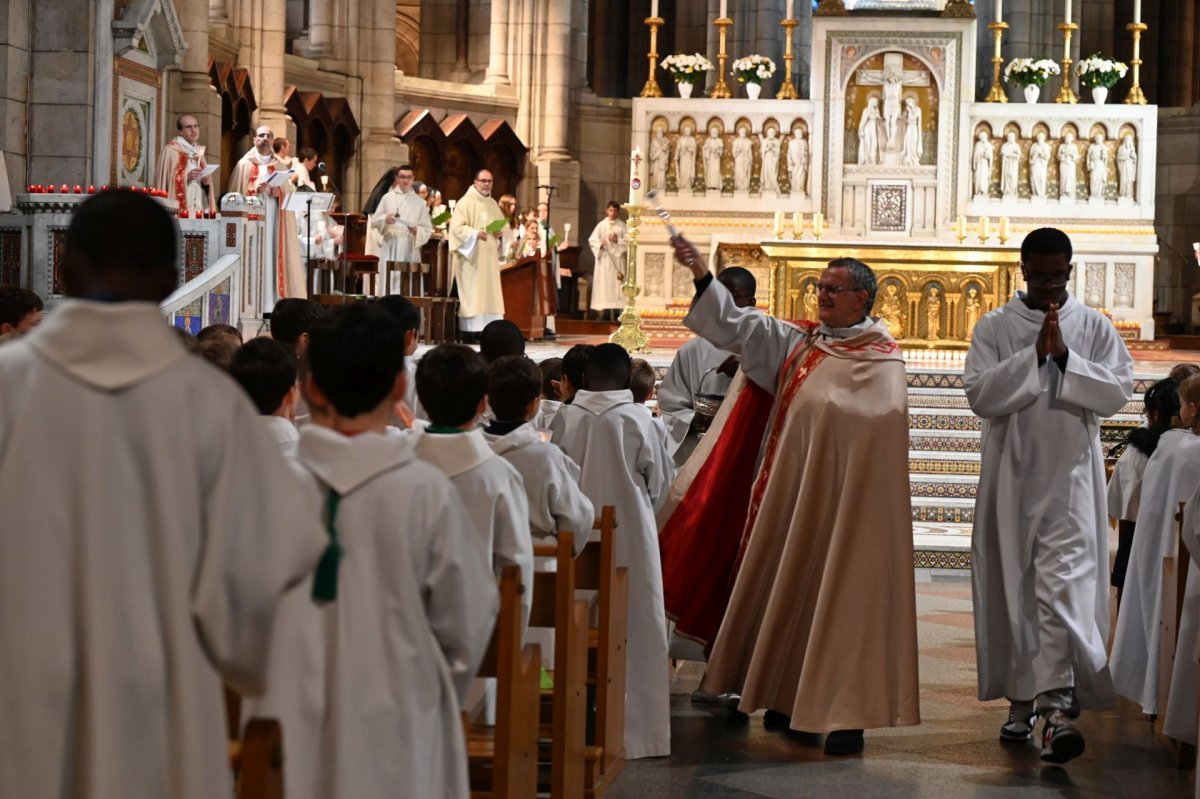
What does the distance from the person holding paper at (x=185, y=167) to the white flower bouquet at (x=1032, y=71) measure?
904 centimetres

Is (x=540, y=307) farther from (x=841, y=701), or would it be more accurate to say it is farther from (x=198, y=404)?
(x=198, y=404)

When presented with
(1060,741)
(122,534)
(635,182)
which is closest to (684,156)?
(635,182)

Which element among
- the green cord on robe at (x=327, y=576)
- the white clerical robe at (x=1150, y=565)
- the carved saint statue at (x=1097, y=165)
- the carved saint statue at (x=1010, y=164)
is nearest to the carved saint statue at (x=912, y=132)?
the carved saint statue at (x=1010, y=164)

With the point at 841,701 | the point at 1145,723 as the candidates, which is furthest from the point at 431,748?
the point at 1145,723

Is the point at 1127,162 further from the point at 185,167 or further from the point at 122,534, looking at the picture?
the point at 122,534

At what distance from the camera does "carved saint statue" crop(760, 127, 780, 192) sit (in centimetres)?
1875

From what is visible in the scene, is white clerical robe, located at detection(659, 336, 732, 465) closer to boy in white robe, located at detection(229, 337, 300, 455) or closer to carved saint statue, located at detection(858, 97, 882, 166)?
boy in white robe, located at detection(229, 337, 300, 455)

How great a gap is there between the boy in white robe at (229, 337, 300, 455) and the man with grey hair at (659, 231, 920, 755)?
5.39 feet

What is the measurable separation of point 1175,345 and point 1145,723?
49.5ft

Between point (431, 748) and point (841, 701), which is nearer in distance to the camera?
point (431, 748)

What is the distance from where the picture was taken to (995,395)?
570 cm

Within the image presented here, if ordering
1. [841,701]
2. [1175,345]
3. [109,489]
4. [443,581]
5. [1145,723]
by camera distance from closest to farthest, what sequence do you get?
[109,489] → [443,581] → [841,701] → [1145,723] → [1175,345]

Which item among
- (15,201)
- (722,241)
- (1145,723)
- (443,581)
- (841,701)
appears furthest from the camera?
(722,241)

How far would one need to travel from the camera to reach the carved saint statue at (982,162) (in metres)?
18.5
